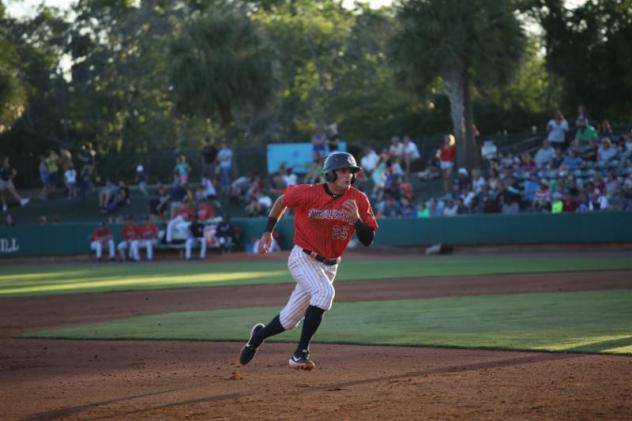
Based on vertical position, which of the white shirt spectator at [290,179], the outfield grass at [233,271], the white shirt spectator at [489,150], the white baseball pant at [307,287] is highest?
the white shirt spectator at [489,150]

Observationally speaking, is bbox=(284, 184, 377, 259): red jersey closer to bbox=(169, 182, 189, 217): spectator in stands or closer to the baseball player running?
the baseball player running

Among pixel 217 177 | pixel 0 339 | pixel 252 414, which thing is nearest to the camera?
pixel 252 414

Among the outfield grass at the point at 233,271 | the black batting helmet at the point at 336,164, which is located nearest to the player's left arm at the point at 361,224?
the black batting helmet at the point at 336,164

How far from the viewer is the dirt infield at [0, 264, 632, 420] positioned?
7504 millimetres

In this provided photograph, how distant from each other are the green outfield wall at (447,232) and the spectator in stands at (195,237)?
1162mm

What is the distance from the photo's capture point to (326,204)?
364 inches

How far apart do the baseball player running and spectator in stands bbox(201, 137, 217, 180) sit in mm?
28745

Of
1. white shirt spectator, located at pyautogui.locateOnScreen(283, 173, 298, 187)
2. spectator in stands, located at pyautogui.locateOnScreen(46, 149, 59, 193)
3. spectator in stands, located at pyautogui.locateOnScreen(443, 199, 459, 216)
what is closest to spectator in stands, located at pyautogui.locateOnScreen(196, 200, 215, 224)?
white shirt spectator, located at pyautogui.locateOnScreen(283, 173, 298, 187)

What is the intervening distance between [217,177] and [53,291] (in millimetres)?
18035

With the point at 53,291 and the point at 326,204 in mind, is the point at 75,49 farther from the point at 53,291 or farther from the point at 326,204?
the point at 326,204

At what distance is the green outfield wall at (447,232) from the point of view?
Result: 92.5 ft

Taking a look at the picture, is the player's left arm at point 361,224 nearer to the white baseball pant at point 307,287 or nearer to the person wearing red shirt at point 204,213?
the white baseball pant at point 307,287

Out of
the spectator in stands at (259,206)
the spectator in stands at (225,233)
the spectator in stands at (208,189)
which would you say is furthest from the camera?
the spectator in stands at (208,189)

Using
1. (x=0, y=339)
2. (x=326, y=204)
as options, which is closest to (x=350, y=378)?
(x=326, y=204)
